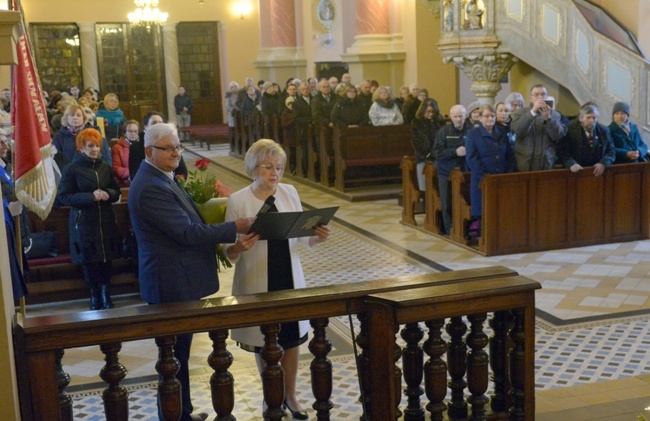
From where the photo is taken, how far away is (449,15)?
→ 43.2 ft

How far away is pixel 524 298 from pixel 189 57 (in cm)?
2221

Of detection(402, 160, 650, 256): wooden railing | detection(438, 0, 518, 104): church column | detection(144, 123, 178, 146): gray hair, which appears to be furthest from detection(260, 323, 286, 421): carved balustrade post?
detection(438, 0, 518, 104): church column

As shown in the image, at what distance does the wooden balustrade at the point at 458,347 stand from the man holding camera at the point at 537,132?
5.52 m

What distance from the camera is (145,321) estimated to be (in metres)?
2.85

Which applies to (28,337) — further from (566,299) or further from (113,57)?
(113,57)

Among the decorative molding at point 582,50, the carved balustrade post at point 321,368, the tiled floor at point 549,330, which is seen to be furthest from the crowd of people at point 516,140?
the carved balustrade post at point 321,368

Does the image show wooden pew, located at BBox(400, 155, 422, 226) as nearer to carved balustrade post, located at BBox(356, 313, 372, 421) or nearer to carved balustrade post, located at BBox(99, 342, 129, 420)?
carved balustrade post, located at BBox(356, 313, 372, 421)

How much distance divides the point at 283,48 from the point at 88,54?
519cm

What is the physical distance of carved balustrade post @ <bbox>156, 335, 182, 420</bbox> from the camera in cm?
291

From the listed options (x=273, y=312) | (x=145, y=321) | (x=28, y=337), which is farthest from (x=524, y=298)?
(x=28, y=337)

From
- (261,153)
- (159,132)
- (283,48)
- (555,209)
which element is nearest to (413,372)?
(261,153)

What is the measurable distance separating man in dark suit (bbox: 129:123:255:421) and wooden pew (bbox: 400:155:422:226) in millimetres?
6302

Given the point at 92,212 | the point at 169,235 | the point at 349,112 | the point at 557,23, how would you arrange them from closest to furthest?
the point at 169,235 → the point at 92,212 → the point at 557,23 → the point at 349,112

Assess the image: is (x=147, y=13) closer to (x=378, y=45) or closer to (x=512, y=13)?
(x=378, y=45)
